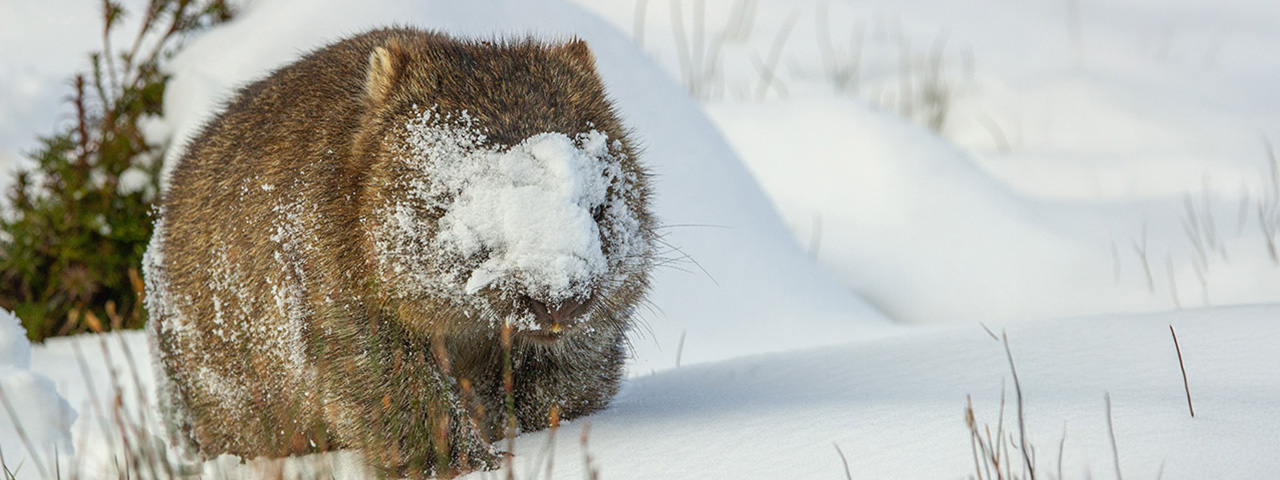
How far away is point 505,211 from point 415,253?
0.94ft

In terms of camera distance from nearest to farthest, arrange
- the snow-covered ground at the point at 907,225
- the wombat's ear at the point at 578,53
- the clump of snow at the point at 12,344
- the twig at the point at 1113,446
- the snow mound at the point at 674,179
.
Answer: the twig at the point at 1113,446
the snow-covered ground at the point at 907,225
the wombat's ear at the point at 578,53
the clump of snow at the point at 12,344
the snow mound at the point at 674,179

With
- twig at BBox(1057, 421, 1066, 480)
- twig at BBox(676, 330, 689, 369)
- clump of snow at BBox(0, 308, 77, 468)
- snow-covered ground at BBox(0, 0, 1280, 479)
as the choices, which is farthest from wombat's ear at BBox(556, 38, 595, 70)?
twig at BBox(676, 330, 689, 369)

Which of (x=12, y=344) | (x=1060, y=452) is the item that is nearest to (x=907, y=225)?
(x=1060, y=452)

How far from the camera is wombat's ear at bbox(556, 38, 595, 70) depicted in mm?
3416

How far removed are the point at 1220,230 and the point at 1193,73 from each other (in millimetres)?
3484

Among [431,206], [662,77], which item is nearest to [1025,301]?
[662,77]

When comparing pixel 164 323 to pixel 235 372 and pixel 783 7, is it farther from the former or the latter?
pixel 783 7

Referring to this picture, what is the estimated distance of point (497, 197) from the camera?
9.36 feet

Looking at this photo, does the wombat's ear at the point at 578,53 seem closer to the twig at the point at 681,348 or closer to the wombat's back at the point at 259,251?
the wombat's back at the point at 259,251

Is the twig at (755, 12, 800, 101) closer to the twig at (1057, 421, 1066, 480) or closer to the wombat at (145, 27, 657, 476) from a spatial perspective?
the wombat at (145, 27, 657, 476)

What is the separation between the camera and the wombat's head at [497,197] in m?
2.83

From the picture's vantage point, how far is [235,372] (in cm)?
362

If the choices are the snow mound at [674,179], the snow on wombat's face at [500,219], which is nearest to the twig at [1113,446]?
A: the snow on wombat's face at [500,219]

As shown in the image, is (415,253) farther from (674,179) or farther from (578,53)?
(674,179)
